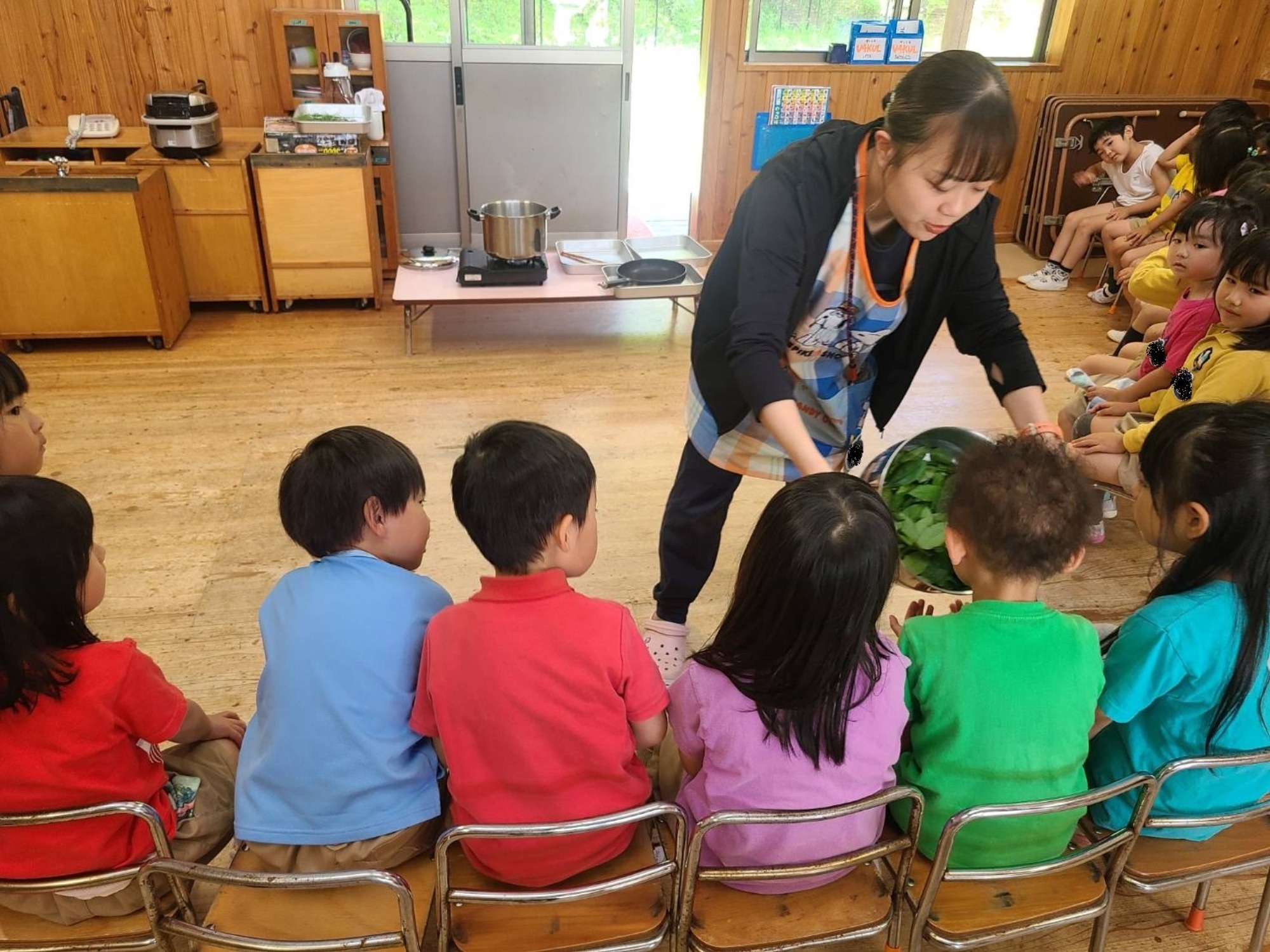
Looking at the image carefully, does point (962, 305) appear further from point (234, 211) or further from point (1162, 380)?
point (234, 211)

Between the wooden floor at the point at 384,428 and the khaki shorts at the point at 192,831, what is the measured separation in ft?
1.82

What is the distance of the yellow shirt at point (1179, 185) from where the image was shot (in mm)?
3988

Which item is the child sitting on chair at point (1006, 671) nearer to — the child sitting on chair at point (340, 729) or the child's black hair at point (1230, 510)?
the child's black hair at point (1230, 510)

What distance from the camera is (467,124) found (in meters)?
4.70

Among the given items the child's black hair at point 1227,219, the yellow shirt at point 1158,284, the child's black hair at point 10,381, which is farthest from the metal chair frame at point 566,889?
the yellow shirt at point 1158,284

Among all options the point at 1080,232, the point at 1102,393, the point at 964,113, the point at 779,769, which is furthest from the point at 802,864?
the point at 1080,232

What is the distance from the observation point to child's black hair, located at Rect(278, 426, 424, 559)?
4.39ft

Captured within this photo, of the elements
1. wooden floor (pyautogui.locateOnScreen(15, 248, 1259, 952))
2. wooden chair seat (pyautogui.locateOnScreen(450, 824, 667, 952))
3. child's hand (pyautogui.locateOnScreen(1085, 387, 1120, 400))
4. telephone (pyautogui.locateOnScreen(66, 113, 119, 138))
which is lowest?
wooden floor (pyautogui.locateOnScreen(15, 248, 1259, 952))

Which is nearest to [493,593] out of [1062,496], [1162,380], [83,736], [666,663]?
[83,736]

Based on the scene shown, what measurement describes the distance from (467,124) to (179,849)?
4.10 m

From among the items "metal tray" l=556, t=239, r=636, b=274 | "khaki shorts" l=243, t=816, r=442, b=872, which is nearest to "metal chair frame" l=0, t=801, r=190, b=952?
"khaki shorts" l=243, t=816, r=442, b=872

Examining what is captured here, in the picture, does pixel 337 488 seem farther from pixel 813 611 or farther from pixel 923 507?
pixel 923 507

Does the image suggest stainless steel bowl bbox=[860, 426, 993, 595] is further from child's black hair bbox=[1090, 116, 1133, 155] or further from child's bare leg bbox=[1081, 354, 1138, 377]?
child's black hair bbox=[1090, 116, 1133, 155]

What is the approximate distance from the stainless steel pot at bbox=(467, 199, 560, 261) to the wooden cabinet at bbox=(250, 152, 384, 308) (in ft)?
1.81
